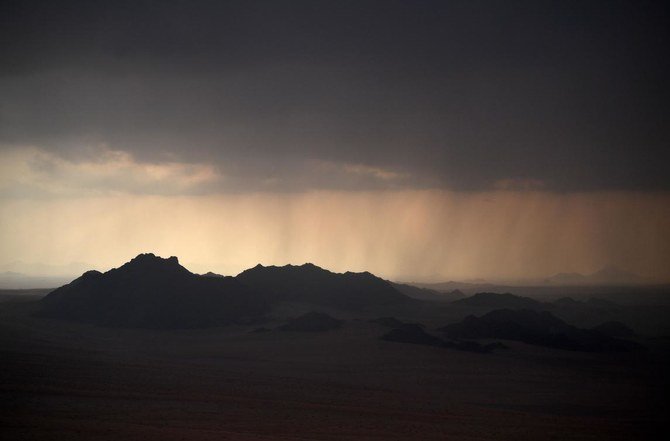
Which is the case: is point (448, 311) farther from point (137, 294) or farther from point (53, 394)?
point (53, 394)

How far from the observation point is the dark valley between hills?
37.8m

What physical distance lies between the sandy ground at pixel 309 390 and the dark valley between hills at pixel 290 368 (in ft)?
0.80

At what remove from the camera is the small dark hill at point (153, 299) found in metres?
108

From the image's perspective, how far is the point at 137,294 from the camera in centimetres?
11281

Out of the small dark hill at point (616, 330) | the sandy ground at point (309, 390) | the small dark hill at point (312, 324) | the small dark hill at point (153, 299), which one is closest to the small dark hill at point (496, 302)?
the small dark hill at point (616, 330)

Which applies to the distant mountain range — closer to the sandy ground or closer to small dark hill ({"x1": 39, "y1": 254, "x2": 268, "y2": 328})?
small dark hill ({"x1": 39, "y1": 254, "x2": 268, "y2": 328})

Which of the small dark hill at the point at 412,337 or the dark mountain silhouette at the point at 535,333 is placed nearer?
the small dark hill at the point at 412,337

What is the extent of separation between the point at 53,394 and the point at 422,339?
59.6 metres

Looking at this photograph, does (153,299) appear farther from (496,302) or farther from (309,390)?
(496,302)

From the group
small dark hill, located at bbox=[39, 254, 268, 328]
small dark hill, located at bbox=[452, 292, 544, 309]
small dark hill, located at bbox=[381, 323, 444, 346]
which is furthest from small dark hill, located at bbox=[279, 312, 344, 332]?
small dark hill, located at bbox=[452, 292, 544, 309]

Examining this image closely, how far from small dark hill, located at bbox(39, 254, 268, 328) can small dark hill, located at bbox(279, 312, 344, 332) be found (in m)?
14.5

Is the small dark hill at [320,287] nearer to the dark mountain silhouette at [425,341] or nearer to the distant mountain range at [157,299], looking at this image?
the distant mountain range at [157,299]

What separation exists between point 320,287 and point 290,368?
84.6m

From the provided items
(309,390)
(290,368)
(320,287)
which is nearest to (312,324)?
(290,368)
